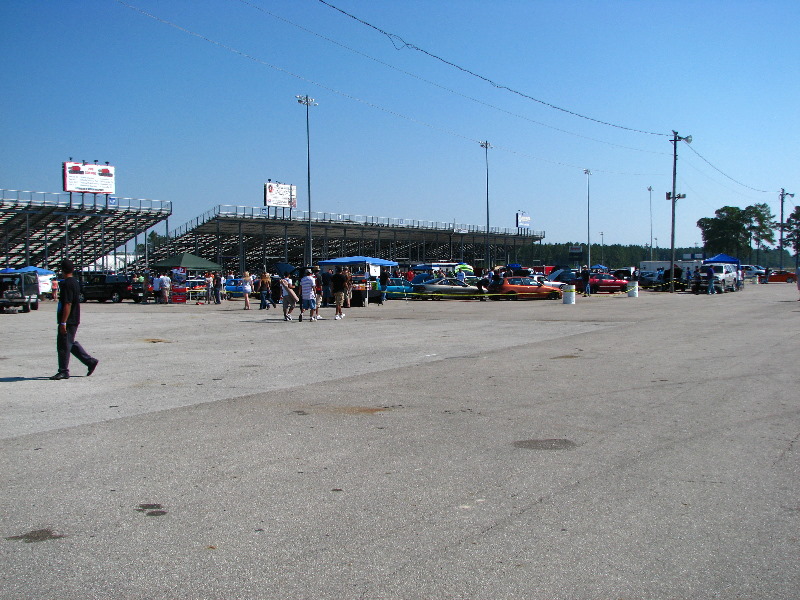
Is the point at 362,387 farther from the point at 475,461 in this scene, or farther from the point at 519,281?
the point at 519,281

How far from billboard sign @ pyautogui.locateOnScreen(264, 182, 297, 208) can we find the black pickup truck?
3676 centimetres

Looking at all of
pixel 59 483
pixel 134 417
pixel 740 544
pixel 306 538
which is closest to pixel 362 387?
pixel 134 417

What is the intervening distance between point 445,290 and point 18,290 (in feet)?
70.3

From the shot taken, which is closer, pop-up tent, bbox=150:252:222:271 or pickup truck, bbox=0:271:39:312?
pickup truck, bbox=0:271:39:312

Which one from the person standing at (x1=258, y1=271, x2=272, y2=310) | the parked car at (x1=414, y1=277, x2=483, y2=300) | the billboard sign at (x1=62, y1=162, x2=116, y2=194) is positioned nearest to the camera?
the person standing at (x1=258, y1=271, x2=272, y2=310)

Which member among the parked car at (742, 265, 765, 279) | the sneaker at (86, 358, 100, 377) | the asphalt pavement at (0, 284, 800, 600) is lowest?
the asphalt pavement at (0, 284, 800, 600)

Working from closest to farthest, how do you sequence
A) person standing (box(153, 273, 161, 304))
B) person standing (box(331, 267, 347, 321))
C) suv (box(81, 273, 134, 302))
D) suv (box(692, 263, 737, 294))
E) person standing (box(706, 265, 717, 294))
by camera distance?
1. person standing (box(331, 267, 347, 321))
2. person standing (box(153, 273, 161, 304))
3. suv (box(81, 273, 134, 302))
4. person standing (box(706, 265, 717, 294))
5. suv (box(692, 263, 737, 294))

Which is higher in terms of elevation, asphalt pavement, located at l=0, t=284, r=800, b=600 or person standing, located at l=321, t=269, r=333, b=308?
person standing, located at l=321, t=269, r=333, b=308

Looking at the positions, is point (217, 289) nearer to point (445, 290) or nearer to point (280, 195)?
point (445, 290)

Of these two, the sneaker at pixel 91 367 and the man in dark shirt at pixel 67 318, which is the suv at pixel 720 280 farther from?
the man in dark shirt at pixel 67 318

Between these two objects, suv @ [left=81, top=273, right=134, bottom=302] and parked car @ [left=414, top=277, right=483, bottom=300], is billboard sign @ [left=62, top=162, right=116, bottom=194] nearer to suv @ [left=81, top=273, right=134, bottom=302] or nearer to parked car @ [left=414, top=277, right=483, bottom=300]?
suv @ [left=81, top=273, right=134, bottom=302]

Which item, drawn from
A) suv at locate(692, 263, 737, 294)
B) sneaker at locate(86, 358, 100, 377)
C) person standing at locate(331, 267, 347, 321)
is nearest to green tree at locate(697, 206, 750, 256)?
suv at locate(692, 263, 737, 294)

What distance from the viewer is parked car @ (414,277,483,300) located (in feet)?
132

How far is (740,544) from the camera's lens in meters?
4.41
